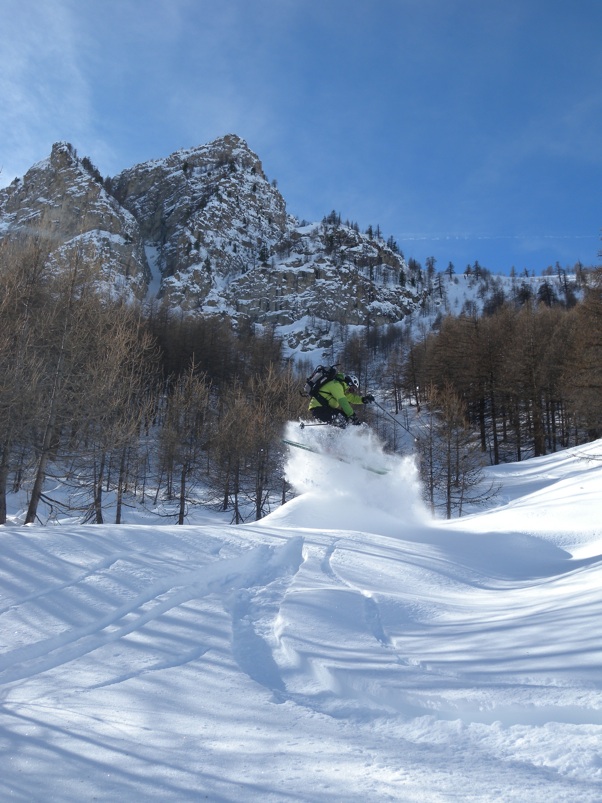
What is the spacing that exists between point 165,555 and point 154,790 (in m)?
4.75

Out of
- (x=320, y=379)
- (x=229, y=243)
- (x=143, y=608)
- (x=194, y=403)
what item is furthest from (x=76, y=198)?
(x=143, y=608)

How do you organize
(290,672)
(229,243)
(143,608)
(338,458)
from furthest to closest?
(229,243) < (338,458) < (143,608) < (290,672)

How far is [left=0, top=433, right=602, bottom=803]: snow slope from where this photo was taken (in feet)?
7.85

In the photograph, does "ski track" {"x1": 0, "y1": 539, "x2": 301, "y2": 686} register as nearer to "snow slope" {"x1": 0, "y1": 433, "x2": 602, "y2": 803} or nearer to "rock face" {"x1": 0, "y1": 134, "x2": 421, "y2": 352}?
"snow slope" {"x1": 0, "y1": 433, "x2": 602, "y2": 803}

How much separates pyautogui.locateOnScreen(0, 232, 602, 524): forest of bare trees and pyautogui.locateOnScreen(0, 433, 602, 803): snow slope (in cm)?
676

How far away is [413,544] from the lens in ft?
28.0

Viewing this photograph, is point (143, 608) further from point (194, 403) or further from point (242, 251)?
point (242, 251)

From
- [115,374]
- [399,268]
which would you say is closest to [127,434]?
[115,374]

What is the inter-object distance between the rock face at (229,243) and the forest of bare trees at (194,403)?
172 feet

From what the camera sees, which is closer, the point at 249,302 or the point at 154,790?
the point at 154,790

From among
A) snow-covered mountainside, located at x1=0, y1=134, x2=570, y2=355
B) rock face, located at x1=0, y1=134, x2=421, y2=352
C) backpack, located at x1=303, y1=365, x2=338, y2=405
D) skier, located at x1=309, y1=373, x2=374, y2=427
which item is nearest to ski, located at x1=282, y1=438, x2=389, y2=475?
skier, located at x1=309, y1=373, x2=374, y2=427

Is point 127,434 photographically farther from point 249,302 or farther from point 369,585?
point 249,302

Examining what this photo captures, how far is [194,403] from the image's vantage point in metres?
26.8

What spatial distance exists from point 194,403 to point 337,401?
16.0 m
